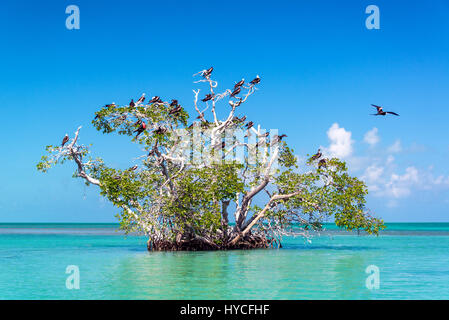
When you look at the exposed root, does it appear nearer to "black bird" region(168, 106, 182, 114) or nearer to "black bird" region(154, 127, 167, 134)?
"black bird" region(154, 127, 167, 134)

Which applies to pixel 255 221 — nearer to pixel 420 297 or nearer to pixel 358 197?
pixel 358 197

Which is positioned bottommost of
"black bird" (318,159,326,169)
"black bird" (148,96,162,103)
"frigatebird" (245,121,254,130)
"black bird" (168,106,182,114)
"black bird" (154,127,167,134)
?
"black bird" (318,159,326,169)

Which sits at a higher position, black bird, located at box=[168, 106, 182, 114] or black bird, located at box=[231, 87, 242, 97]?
black bird, located at box=[231, 87, 242, 97]

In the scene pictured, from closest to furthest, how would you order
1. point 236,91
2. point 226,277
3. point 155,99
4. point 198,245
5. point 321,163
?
point 226,277 < point 155,99 < point 236,91 < point 321,163 < point 198,245

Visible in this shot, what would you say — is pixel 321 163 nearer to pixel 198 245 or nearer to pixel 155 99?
pixel 198 245

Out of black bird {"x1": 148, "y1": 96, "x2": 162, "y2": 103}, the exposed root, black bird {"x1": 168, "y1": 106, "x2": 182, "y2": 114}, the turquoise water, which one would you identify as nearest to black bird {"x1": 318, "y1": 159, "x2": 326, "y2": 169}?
the turquoise water

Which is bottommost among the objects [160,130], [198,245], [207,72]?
[198,245]

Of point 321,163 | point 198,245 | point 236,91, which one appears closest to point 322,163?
point 321,163

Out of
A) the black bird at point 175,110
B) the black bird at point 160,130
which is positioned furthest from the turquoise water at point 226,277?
the black bird at point 175,110

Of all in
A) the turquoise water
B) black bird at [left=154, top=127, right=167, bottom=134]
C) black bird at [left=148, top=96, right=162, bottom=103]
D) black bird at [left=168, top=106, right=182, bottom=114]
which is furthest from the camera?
black bird at [left=168, top=106, right=182, bottom=114]

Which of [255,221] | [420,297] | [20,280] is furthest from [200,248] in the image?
[420,297]

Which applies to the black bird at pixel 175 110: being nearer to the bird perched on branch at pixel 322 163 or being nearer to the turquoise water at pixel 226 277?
the turquoise water at pixel 226 277

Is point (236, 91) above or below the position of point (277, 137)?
above
